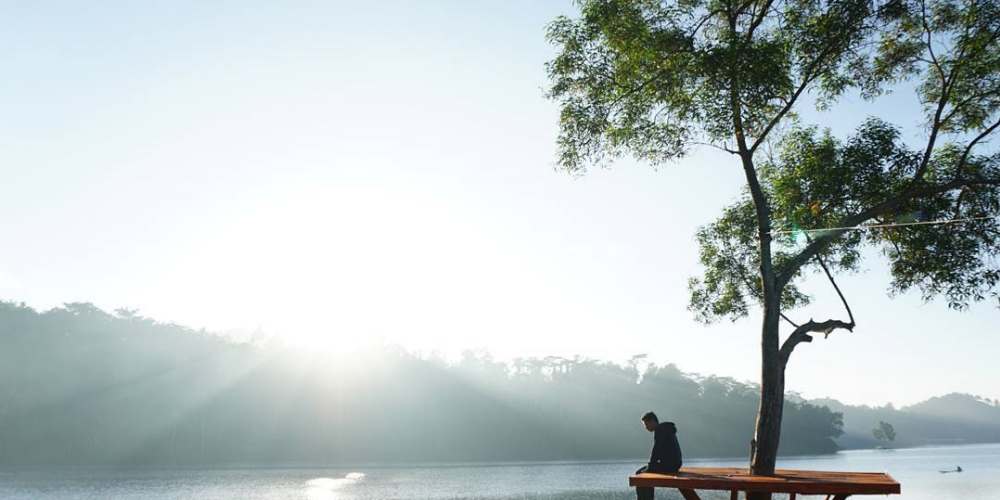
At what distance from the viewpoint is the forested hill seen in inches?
3081

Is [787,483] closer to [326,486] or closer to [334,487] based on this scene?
[334,487]

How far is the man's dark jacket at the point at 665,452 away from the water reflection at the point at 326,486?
115 ft

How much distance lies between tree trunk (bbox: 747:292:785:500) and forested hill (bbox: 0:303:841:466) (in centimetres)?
8397

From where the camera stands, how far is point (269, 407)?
9338 centimetres

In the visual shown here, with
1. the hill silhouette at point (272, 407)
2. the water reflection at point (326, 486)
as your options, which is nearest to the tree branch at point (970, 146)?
the water reflection at point (326, 486)

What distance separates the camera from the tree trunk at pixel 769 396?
951 centimetres

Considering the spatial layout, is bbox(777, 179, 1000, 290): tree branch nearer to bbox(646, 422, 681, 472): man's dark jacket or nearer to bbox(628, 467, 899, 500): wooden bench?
bbox(646, 422, 681, 472): man's dark jacket

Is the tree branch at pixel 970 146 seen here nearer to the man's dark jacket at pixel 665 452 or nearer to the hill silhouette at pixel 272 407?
the man's dark jacket at pixel 665 452

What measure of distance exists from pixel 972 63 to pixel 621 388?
441ft

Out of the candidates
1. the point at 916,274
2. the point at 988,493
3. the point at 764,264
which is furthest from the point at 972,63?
the point at 988,493

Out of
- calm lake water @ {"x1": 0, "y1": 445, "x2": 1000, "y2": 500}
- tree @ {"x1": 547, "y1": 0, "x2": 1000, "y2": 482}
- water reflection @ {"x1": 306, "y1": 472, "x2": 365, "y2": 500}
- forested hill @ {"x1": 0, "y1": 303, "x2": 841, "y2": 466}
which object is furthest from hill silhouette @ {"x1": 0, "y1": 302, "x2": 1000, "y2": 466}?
tree @ {"x1": 547, "y1": 0, "x2": 1000, "y2": 482}

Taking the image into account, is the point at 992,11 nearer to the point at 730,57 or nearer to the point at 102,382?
the point at 730,57

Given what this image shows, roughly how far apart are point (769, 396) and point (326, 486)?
149ft

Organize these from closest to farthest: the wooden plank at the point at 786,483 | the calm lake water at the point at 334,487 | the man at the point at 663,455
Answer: the wooden plank at the point at 786,483 < the man at the point at 663,455 < the calm lake water at the point at 334,487
